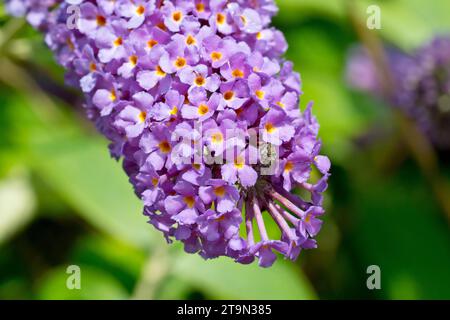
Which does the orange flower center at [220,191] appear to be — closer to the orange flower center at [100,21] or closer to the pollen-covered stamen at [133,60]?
the pollen-covered stamen at [133,60]

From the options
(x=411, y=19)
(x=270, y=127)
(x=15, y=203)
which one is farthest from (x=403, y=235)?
(x=270, y=127)

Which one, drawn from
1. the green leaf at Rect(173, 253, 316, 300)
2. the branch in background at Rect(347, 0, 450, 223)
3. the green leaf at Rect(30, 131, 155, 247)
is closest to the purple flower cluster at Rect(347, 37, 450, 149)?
the branch in background at Rect(347, 0, 450, 223)

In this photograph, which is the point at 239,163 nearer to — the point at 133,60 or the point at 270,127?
the point at 270,127

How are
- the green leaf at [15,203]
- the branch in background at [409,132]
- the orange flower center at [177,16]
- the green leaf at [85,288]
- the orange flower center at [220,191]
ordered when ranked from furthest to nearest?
the branch in background at [409,132] → the green leaf at [15,203] → the green leaf at [85,288] → the orange flower center at [177,16] → the orange flower center at [220,191]

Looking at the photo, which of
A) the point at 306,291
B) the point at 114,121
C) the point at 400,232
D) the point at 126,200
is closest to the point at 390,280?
the point at 400,232

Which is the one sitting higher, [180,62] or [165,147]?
[180,62]

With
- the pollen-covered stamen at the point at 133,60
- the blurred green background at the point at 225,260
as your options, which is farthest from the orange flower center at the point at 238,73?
the blurred green background at the point at 225,260

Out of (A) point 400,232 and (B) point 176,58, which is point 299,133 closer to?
(B) point 176,58
